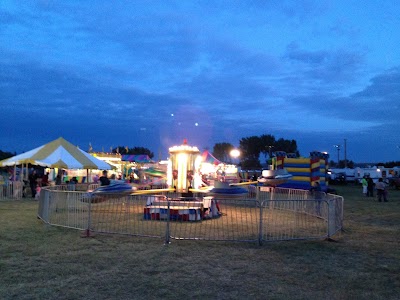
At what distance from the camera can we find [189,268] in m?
6.85

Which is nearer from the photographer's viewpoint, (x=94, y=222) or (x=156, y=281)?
(x=156, y=281)

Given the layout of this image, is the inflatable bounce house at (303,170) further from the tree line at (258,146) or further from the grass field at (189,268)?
the tree line at (258,146)

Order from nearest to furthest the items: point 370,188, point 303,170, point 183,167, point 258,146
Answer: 1. point 183,167
2. point 303,170
3. point 370,188
4. point 258,146

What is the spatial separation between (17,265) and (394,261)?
7.04m

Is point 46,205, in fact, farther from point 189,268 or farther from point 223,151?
point 223,151

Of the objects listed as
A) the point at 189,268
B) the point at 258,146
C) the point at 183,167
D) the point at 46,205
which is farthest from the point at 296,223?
the point at 258,146

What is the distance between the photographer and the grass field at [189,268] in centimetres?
559

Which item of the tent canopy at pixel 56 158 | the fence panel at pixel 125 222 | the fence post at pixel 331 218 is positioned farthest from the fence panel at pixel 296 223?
the tent canopy at pixel 56 158

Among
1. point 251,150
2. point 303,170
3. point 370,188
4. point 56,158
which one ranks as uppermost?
point 251,150

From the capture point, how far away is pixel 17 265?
678cm

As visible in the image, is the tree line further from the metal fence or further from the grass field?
the grass field

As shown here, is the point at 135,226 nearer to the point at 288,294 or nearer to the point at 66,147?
the point at 288,294

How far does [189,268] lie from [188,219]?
583 centimetres

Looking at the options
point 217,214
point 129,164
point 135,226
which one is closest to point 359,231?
point 217,214
